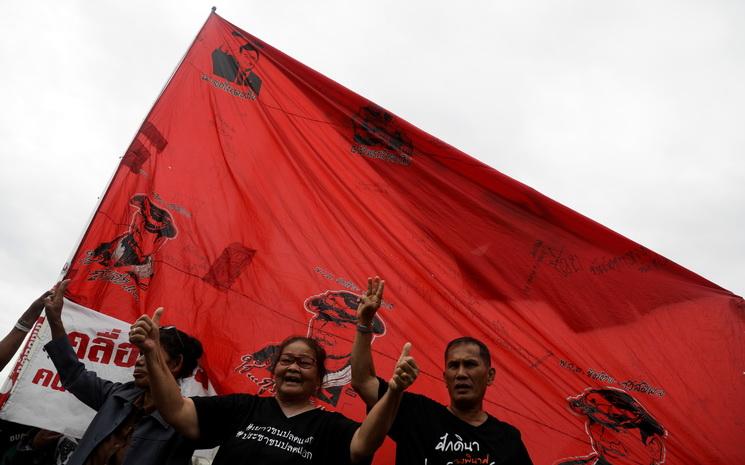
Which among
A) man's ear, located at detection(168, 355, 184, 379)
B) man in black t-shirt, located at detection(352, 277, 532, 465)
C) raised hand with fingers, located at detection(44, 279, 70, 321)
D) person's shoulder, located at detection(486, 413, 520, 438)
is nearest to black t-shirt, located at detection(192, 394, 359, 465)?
man in black t-shirt, located at detection(352, 277, 532, 465)

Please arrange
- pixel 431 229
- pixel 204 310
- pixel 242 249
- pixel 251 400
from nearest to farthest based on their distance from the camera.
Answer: pixel 251 400
pixel 204 310
pixel 242 249
pixel 431 229

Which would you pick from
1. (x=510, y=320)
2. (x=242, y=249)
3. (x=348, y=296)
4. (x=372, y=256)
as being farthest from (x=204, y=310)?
(x=510, y=320)

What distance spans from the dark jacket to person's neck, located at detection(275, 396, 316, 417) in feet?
1.56

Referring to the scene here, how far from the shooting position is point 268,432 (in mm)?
2508

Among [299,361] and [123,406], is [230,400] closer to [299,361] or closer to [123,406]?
[299,361]

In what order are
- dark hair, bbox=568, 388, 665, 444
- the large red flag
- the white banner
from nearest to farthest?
1. the white banner
2. the large red flag
3. dark hair, bbox=568, 388, 665, 444

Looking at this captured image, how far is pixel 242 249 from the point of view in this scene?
3980mm

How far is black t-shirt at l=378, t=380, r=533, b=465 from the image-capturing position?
2785 millimetres

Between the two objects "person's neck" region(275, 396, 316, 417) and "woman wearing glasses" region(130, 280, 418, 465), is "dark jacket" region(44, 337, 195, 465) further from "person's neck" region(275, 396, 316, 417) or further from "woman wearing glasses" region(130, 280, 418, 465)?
"person's neck" region(275, 396, 316, 417)

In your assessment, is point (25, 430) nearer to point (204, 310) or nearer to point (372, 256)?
point (204, 310)

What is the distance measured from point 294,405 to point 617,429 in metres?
2.61

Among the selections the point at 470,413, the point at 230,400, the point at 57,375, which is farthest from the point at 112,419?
the point at 470,413

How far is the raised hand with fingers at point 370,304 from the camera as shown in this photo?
2852 mm

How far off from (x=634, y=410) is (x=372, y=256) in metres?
2.31
